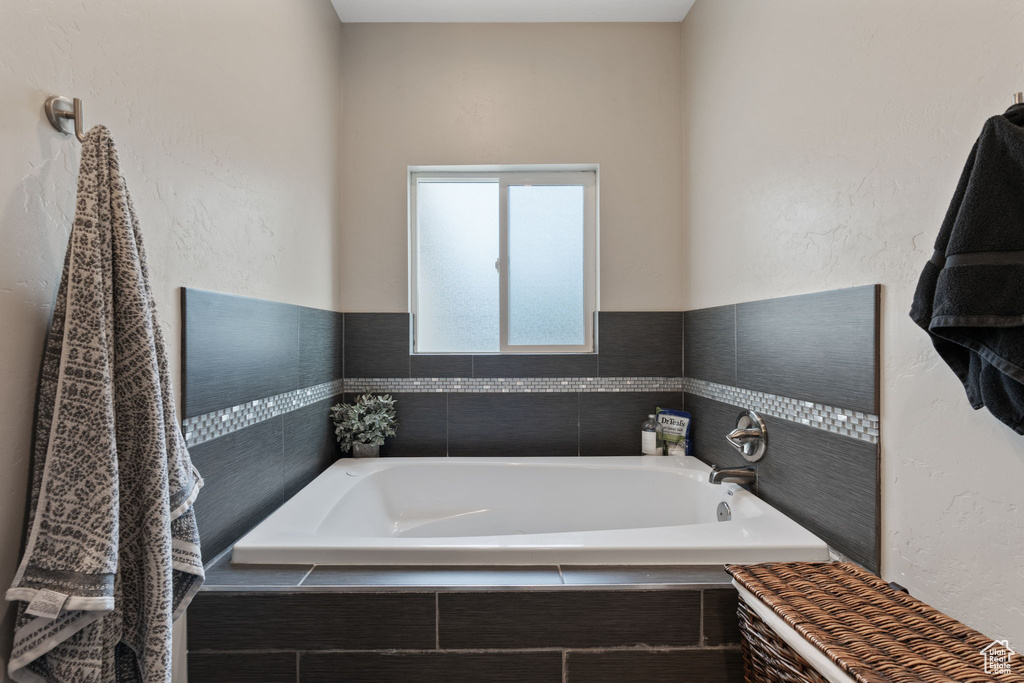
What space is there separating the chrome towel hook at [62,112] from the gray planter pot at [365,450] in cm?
170

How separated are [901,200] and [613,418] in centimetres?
156

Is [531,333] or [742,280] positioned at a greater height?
[742,280]

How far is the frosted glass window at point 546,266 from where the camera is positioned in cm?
265

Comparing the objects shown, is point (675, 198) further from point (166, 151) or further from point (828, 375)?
point (166, 151)

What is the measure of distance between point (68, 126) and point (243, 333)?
74cm

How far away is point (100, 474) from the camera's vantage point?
0.84 metres

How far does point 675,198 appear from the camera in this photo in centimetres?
254

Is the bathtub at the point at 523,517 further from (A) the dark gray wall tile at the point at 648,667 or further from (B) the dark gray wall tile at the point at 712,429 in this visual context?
(A) the dark gray wall tile at the point at 648,667

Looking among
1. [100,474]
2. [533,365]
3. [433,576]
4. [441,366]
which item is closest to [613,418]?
[533,365]

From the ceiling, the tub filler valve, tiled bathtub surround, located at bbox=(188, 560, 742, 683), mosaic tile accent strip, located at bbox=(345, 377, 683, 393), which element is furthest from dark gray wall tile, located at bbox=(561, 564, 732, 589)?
the ceiling

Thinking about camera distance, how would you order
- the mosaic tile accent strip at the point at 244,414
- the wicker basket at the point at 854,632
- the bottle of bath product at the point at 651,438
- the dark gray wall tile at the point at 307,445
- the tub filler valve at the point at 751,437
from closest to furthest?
the wicker basket at the point at 854,632
the mosaic tile accent strip at the point at 244,414
the tub filler valve at the point at 751,437
the dark gray wall tile at the point at 307,445
the bottle of bath product at the point at 651,438

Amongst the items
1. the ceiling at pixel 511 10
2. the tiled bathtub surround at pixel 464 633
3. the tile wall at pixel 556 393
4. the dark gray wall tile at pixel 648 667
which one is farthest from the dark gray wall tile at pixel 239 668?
the ceiling at pixel 511 10

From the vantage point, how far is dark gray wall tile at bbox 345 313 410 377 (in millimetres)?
2557

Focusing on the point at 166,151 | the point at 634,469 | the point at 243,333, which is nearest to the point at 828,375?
the point at 634,469
